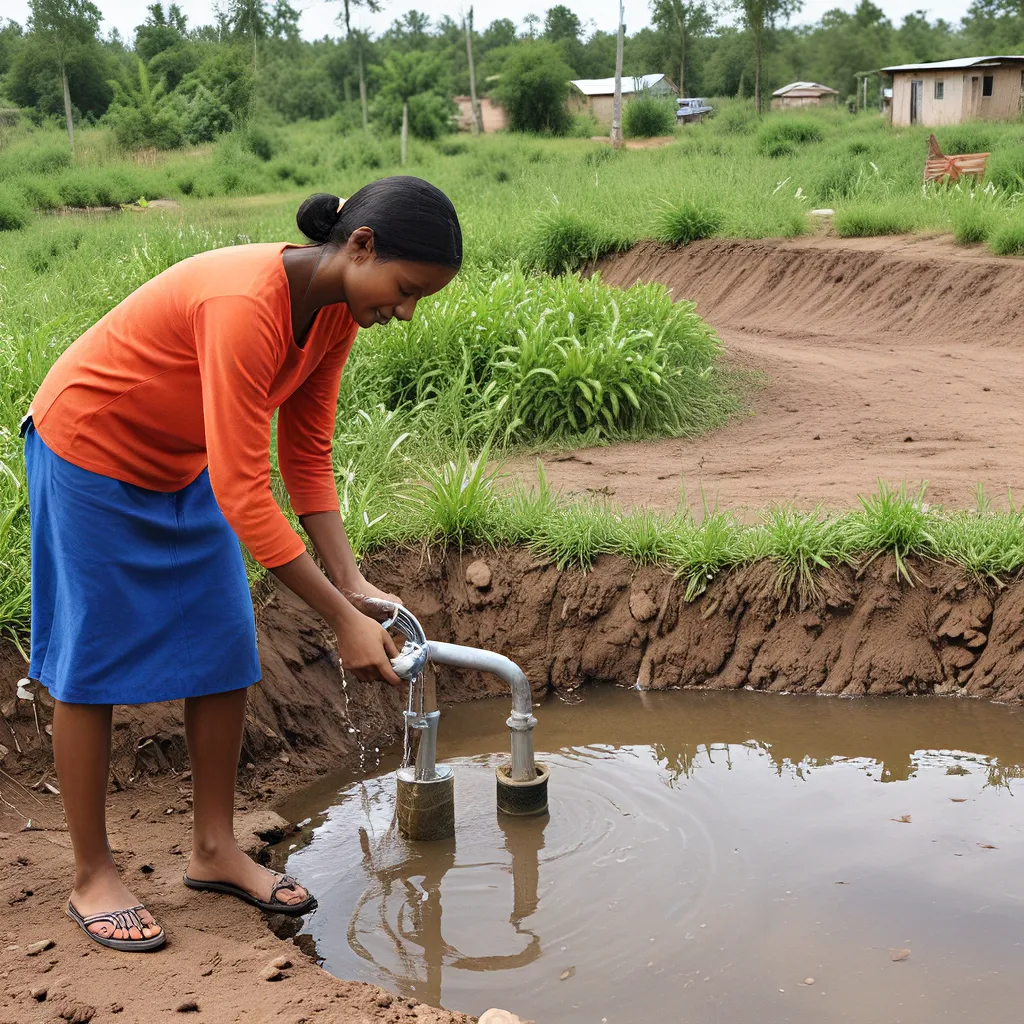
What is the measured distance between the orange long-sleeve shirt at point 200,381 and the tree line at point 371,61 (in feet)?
71.2

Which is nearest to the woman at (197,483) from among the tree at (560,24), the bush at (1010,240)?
the bush at (1010,240)

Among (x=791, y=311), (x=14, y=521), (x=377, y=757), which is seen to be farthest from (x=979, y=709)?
(x=791, y=311)

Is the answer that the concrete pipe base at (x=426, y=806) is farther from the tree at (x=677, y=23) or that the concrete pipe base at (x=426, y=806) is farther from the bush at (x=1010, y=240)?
the tree at (x=677, y=23)

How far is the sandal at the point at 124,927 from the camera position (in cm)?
218

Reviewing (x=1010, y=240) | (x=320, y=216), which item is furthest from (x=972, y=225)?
(x=320, y=216)

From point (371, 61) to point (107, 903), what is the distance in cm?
5128

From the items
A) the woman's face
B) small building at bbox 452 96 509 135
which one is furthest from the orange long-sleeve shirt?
small building at bbox 452 96 509 135

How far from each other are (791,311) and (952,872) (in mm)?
8294

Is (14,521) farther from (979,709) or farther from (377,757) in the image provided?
(979,709)

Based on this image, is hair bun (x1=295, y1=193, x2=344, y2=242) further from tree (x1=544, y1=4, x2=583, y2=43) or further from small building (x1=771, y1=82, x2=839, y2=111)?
tree (x1=544, y1=4, x2=583, y2=43)

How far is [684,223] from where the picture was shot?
1166cm

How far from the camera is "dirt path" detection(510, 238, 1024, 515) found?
498 centimetres

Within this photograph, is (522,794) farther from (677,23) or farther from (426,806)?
(677,23)

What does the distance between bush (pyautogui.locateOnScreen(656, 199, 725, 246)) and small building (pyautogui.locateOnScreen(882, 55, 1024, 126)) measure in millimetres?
10971
